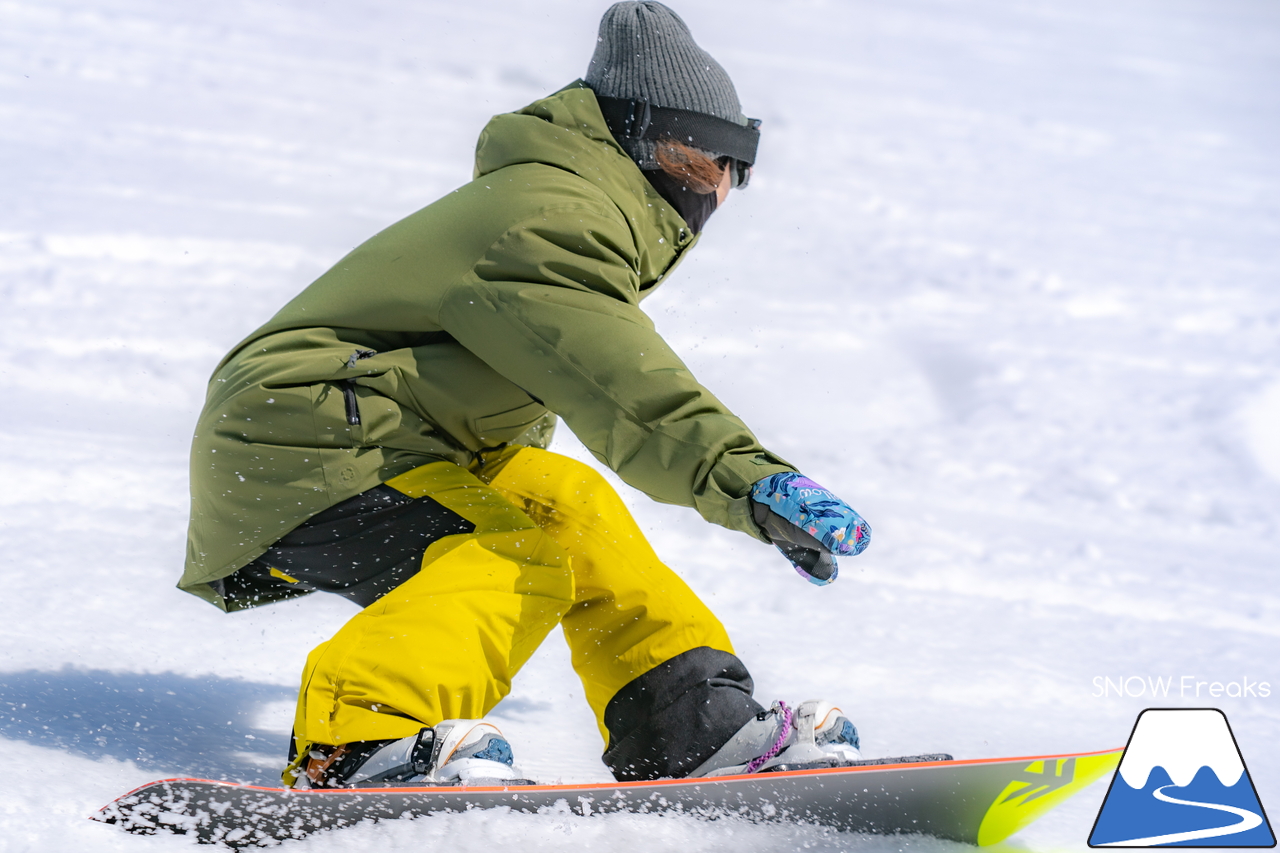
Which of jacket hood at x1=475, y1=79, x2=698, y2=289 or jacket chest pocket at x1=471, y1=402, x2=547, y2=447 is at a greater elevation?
jacket hood at x1=475, y1=79, x2=698, y2=289

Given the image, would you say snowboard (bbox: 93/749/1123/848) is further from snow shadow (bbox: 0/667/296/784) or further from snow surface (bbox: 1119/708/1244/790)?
snow shadow (bbox: 0/667/296/784)

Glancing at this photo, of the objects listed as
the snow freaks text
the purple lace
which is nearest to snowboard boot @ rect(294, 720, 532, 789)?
the purple lace

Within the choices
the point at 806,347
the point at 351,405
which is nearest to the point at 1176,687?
the point at 351,405

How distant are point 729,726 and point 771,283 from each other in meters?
5.65

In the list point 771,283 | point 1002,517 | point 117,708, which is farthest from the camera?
point 771,283

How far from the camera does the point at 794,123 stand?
31.5 feet

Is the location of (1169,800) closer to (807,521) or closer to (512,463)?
(807,521)

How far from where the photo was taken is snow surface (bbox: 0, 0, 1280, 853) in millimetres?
2156

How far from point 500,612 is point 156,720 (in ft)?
2.97

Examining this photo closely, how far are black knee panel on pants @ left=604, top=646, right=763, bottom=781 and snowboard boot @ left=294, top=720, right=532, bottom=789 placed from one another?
0.91 ft

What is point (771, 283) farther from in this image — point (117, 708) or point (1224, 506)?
point (117, 708)

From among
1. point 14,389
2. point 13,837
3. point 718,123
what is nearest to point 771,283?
point 14,389

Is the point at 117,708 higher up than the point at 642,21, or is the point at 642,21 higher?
the point at 642,21

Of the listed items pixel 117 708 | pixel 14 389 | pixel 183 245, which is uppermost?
pixel 183 245
